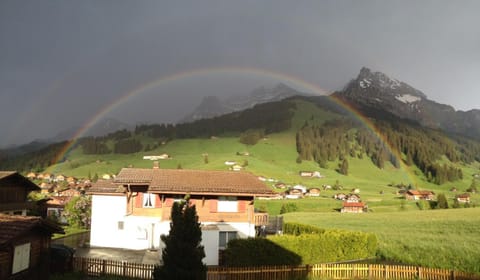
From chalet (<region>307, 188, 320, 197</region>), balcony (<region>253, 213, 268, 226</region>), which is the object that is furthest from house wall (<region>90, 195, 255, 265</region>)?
chalet (<region>307, 188, 320, 197</region>)

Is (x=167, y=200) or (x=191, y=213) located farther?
(x=167, y=200)

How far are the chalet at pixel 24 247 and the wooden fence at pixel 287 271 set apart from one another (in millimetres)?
2446

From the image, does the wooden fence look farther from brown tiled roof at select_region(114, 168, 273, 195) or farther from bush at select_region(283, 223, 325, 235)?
bush at select_region(283, 223, 325, 235)

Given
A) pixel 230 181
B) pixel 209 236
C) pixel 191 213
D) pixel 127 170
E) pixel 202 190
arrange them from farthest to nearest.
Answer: pixel 127 170, pixel 230 181, pixel 202 190, pixel 209 236, pixel 191 213

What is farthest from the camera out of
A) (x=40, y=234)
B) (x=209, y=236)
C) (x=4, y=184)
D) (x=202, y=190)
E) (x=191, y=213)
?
(x=4, y=184)

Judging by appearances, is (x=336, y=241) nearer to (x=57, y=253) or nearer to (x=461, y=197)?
(x=57, y=253)

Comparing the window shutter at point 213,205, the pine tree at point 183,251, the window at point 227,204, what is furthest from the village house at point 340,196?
the pine tree at point 183,251

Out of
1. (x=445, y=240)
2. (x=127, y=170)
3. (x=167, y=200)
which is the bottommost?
(x=445, y=240)

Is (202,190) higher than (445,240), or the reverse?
(202,190)

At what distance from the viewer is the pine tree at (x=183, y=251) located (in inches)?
677

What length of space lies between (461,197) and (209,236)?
6050 inches

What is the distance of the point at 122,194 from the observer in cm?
4119

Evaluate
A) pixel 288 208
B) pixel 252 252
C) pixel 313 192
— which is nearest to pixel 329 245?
pixel 252 252

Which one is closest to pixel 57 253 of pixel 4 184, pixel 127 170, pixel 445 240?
pixel 127 170
